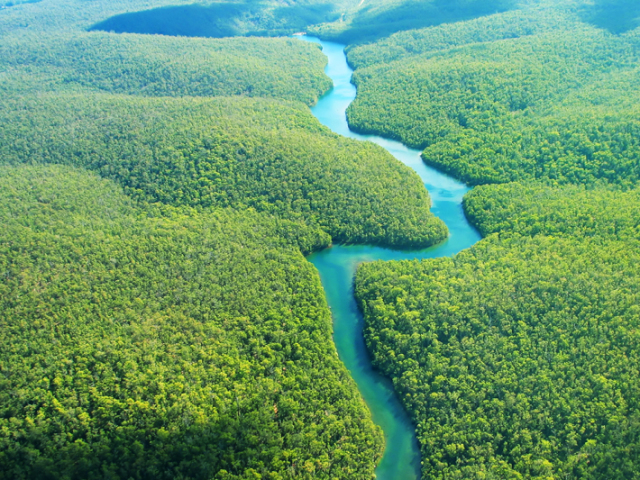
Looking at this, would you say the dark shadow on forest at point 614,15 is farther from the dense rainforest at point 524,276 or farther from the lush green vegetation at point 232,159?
the lush green vegetation at point 232,159

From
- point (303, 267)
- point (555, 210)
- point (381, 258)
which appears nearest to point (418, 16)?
point (555, 210)

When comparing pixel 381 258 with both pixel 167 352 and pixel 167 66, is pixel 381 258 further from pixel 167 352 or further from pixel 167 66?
pixel 167 66

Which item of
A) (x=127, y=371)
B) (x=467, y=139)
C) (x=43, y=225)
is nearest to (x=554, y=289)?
(x=467, y=139)

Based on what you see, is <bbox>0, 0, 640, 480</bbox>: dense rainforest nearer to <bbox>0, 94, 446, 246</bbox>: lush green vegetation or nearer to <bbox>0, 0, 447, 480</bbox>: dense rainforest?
<bbox>0, 0, 447, 480</bbox>: dense rainforest

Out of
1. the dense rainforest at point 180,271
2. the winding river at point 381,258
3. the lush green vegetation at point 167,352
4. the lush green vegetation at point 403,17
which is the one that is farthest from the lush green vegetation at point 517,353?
the lush green vegetation at point 403,17

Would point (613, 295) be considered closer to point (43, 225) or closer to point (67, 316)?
point (67, 316)
